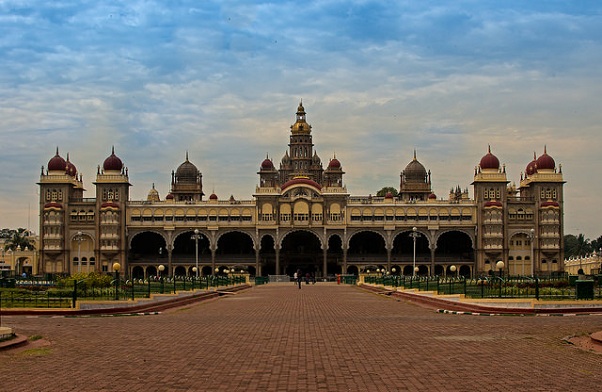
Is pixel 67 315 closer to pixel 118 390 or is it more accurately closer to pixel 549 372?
pixel 118 390

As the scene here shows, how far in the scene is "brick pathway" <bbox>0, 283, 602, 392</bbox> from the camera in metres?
13.1

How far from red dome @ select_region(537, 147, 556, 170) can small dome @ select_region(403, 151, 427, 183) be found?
20.1 meters

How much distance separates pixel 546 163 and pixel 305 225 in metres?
32.3

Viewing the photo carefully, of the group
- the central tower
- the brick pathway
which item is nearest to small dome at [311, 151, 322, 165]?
the central tower

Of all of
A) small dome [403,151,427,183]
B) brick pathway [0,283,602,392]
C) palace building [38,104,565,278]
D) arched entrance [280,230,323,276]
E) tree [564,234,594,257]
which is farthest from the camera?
tree [564,234,594,257]

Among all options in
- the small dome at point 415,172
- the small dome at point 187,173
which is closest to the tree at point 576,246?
the small dome at point 415,172

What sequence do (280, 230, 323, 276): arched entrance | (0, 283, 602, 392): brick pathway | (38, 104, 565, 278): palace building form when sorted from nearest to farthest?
(0, 283, 602, 392): brick pathway → (38, 104, 565, 278): palace building → (280, 230, 323, 276): arched entrance

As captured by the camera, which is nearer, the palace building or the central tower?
the palace building

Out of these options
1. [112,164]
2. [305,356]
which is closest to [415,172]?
[112,164]

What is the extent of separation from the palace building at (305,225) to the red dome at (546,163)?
13cm

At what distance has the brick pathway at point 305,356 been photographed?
13.1 m

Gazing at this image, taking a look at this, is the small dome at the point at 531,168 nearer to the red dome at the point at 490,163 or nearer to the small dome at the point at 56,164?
the red dome at the point at 490,163

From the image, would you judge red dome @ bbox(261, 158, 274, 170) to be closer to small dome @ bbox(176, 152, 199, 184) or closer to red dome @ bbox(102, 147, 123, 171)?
small dome @ bbox(176, 152, 199, 184)

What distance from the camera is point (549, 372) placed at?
13930 mm
